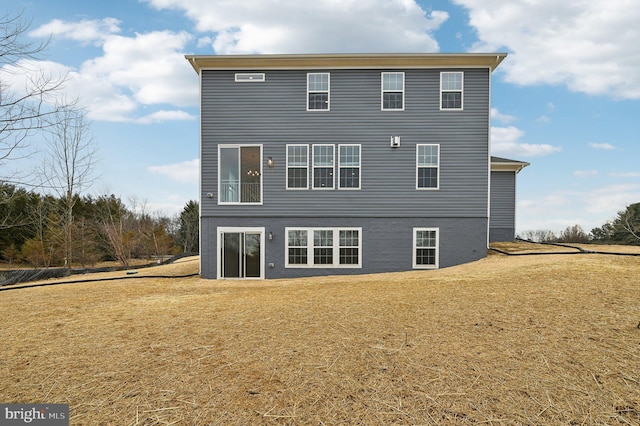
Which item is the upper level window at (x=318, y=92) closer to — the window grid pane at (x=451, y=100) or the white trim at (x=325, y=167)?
the white trim at (x=325, y=167)

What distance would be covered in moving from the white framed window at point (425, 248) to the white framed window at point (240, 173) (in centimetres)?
615

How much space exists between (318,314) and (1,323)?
20.8 ft

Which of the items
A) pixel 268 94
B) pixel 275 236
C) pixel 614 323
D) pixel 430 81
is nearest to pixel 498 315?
pixel 614 323

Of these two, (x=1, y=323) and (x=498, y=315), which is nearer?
(x=498, y=315)

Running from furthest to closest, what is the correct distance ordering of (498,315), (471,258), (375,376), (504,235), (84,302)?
(504,235) → (471,258) → (84,302) → (498,315) → (375,376)

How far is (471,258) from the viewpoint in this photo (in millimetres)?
13672

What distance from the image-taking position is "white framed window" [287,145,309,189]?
1379 centimetres

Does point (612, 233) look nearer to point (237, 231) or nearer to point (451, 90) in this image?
point (451, 90)

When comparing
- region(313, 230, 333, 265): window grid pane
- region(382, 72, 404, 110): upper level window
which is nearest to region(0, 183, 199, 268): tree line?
region(313, 230, 333, 265): window grid pane

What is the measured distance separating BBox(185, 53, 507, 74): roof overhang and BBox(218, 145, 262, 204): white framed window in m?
3.07

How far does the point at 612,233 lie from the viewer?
26.7m

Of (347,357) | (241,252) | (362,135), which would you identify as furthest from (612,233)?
(347,357)

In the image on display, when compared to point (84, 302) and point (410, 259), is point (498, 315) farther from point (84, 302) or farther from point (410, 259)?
point (84, 302)

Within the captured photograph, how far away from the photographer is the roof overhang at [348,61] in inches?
523
